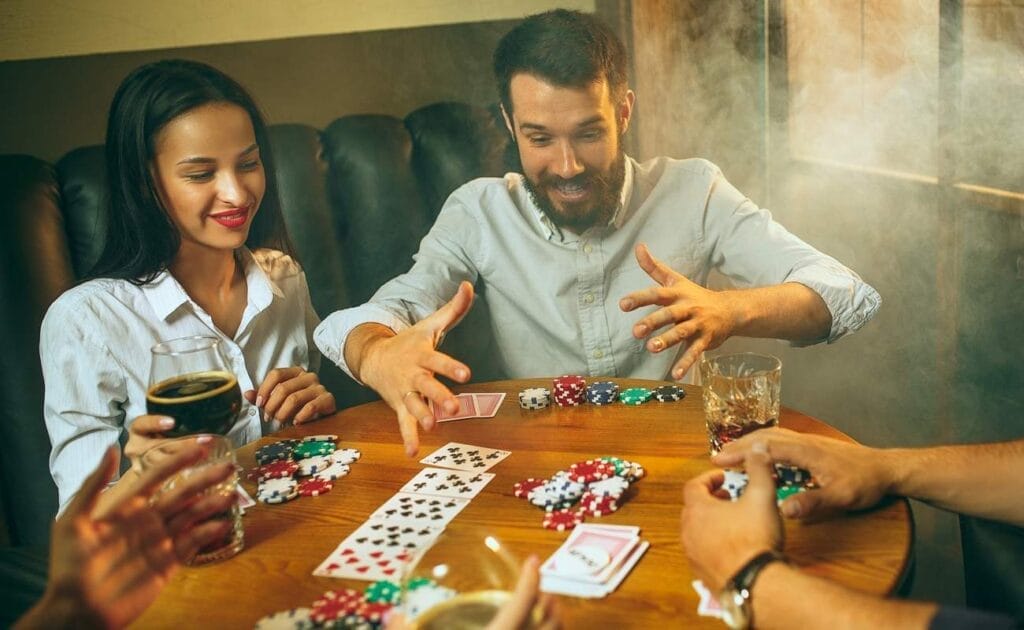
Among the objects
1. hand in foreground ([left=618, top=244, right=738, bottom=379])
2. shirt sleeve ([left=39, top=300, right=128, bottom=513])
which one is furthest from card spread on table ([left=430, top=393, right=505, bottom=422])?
shirt sleeve ([left=39, top=300, right=128, bottom=513])

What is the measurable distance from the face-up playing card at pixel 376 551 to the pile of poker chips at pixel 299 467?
0.17m

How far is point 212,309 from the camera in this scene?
1956 mm

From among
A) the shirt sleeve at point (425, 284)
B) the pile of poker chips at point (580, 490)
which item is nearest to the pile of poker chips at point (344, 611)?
the pile of poker chips at point (580, 490)

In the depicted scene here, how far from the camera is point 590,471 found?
1.28 meters

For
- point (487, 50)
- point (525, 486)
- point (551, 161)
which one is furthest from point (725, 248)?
point (525, 486)

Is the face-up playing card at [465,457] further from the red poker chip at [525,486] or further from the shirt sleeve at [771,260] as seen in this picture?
the shirt sleeve at [771,260]

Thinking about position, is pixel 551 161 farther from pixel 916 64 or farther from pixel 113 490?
pixel 113 490

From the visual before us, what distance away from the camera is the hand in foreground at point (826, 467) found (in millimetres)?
1124

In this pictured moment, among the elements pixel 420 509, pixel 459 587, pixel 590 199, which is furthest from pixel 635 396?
pixel 459 587

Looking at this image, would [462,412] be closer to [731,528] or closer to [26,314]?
[731,528]

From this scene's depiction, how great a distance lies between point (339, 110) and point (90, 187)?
0.64 meters

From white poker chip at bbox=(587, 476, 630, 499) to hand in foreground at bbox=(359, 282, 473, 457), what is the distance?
0.90ft

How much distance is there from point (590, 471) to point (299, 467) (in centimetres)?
49

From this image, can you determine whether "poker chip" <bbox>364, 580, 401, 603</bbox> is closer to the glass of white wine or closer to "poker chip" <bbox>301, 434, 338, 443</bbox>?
the glass of white wine
